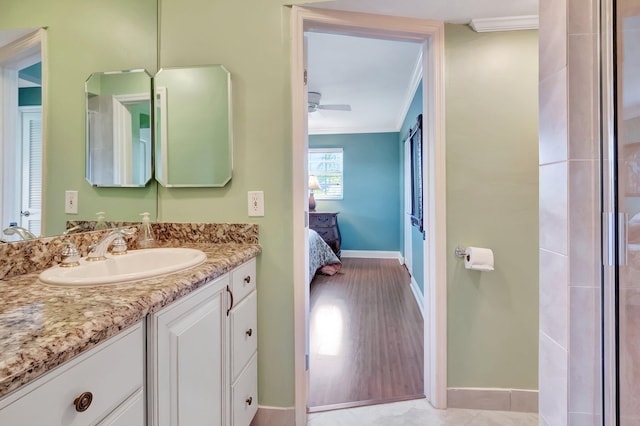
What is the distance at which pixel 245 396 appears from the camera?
4.47 ft

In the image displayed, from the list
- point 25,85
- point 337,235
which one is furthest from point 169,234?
point 337,235

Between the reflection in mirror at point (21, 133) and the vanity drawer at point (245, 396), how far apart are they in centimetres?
94

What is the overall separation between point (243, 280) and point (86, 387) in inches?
31.5

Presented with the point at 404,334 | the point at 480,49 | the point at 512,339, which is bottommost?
the point at 404,334

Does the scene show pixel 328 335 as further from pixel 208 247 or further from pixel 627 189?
pixel 627 189

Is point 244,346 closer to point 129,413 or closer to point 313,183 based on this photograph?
point 129,413

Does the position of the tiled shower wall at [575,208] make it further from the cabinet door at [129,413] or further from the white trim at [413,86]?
the white trim at [413,86]

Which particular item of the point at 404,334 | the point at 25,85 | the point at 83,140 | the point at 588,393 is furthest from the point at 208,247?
the point at 404,334

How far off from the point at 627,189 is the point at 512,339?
4.04ft

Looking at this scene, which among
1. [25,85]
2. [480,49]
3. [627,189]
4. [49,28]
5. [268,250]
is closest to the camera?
[627,189]

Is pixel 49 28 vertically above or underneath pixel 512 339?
above

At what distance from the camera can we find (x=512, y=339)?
1.69 metres

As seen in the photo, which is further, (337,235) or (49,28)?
(337,235)

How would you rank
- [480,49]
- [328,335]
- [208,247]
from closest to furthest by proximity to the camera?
[208,247]
[480,49]
[328,335]
